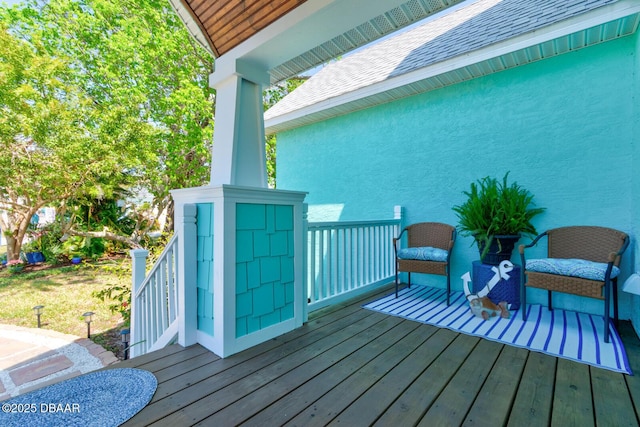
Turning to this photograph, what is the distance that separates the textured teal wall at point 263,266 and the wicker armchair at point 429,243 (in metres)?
1.61

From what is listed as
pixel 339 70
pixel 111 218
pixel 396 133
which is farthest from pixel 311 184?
pixel 111 218

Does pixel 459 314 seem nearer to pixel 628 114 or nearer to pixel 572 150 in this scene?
pixel 572 150

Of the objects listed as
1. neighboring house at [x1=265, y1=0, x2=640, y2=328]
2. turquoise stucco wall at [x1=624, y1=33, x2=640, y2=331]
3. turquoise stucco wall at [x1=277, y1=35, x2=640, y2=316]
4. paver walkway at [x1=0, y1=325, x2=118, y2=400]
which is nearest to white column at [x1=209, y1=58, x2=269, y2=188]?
neighboring house at [x1=265, y1=0, x2=640, y2=328]

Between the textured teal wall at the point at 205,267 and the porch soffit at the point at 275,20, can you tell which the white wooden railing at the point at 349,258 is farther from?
the porch soffit at the point at 275,20

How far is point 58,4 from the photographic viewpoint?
7.96 m

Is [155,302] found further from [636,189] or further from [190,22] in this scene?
[636,189]

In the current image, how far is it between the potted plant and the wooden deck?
1.20 metres

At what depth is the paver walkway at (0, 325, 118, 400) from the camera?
2957 millimetres

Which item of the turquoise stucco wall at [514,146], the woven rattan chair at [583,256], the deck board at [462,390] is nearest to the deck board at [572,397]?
the deck board at [462,390]

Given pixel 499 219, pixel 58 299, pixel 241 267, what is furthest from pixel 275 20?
pixel 58 299

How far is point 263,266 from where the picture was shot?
234cm

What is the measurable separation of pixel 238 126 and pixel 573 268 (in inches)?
120

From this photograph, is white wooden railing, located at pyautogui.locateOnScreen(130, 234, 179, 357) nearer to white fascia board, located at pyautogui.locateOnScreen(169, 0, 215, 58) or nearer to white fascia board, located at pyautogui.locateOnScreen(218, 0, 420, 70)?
white fascia board, located at pyautogui.locateOnScreen(218, 0, 420, 70)

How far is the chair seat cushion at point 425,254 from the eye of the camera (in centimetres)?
325
